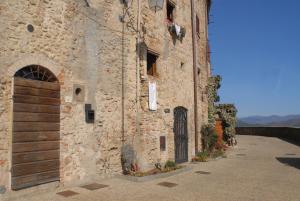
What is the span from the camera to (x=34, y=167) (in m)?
7.44

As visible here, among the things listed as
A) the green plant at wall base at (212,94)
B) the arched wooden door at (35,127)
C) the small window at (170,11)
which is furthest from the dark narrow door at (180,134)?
the arched wooden door at (35,127)

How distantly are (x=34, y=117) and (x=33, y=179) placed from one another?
4.56 feet

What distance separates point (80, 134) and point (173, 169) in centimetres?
396

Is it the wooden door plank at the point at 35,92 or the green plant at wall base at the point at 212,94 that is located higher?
the green plant at wall base at the point at 212,94

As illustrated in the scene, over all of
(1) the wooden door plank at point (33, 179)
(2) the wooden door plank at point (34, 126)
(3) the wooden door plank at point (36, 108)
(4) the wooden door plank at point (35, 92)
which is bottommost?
(1) the wooden door plank at point (33, 179)

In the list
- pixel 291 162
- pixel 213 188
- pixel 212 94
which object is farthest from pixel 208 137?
pixel 213 188

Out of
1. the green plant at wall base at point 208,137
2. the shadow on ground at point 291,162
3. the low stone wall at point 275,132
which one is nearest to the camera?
the shadow on ground at point 291,162

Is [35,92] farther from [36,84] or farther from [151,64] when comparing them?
[151,64]

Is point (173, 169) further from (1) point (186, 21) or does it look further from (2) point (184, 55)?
(1) point (186, 21)

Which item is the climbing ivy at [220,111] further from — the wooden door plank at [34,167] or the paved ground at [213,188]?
the wooden door plank at [34,167]

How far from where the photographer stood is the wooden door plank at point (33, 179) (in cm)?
697

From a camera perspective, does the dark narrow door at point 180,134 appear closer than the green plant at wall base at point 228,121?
Yes

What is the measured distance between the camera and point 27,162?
287 inches

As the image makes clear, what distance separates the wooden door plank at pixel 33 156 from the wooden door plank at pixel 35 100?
1149 mm
